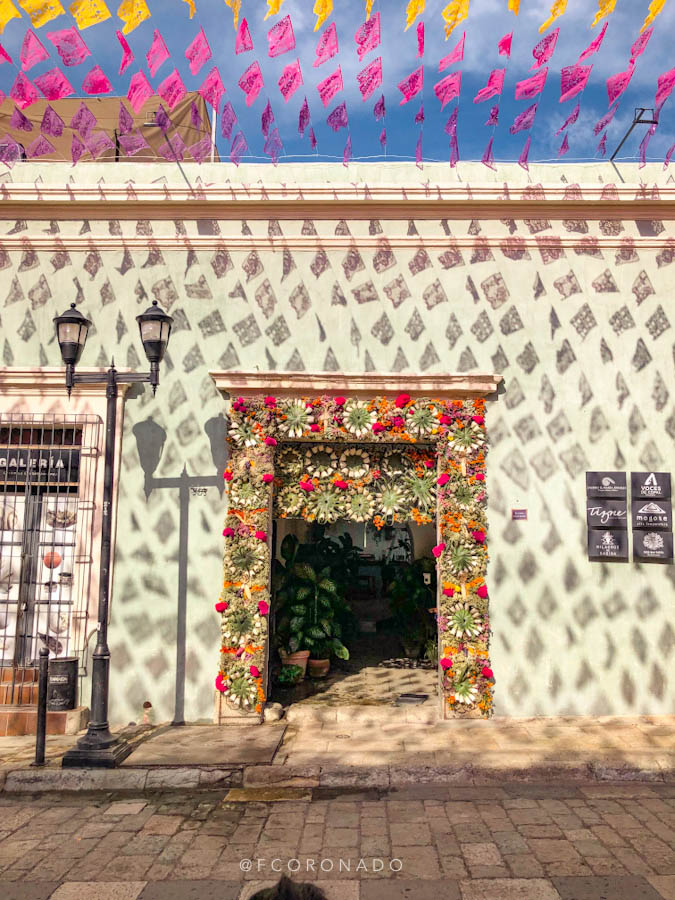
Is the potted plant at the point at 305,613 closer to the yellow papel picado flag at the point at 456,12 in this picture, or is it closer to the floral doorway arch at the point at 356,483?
the floral doorway arch at the point at 356,483

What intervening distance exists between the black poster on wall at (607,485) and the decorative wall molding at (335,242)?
2482 mm

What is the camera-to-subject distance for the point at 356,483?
25.2ft

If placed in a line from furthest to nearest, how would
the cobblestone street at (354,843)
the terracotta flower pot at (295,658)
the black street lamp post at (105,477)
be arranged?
the terracotta flower pot at (295,658) → the black street lamp post at (105,477) → the cobblestone street at (354,843)

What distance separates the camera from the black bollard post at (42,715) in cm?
596

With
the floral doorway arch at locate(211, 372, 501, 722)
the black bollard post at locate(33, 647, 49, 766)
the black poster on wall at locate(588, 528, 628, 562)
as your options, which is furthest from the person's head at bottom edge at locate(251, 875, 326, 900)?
the black poster on wall at locate(588, 528, 628, 562)

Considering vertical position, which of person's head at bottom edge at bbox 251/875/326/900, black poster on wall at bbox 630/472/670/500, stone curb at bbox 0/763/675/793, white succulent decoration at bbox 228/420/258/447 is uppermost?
white succulent decoration at bbox 228/420/258/447

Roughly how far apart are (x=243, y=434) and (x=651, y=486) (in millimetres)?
4319

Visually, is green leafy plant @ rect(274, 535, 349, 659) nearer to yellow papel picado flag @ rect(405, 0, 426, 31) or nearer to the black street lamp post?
the black street lamp post

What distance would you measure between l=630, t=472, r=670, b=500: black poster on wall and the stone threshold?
2.76m

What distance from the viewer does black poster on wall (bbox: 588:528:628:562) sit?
24.4 ft

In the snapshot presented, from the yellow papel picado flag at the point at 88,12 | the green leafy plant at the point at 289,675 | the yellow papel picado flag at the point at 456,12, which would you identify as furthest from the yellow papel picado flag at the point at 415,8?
the green leafy plant at the point at 289,675

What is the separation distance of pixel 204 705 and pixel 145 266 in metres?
4.73

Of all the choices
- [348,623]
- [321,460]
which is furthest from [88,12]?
[348,623]

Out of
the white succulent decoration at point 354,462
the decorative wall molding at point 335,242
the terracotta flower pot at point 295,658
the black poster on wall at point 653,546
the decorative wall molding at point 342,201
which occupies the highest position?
the decorative wall molding at point 342,201
